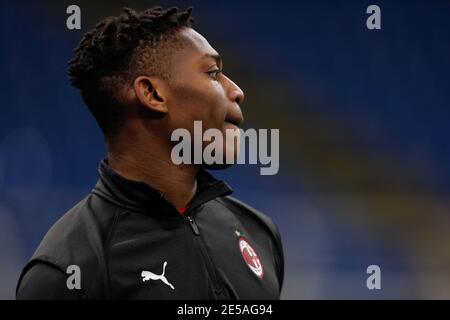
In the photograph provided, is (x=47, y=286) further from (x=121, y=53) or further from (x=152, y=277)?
(x=121, y=53)

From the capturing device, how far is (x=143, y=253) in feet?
3.44

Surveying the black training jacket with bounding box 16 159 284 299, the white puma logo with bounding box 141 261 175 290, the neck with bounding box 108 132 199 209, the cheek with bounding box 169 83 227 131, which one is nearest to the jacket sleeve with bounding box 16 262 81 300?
the black training jacket with bounding box 16 159 284 299

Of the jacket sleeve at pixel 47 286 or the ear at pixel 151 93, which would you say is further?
the ear at pixel 151 93

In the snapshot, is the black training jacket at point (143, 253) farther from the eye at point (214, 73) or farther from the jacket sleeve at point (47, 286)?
the eye at point (214, 73)

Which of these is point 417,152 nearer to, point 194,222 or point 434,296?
point 434,296

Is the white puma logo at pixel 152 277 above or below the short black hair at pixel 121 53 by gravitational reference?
below

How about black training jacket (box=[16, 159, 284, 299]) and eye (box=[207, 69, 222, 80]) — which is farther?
eye (box=[207, 69, 222, 80])

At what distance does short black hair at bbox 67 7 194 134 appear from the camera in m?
1.08

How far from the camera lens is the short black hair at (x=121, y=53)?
42.6 inches

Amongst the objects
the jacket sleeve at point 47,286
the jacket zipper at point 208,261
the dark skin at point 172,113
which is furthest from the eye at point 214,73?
the jacket sleeve at point 47,286

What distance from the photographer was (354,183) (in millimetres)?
2586

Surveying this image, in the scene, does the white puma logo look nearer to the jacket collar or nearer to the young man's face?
the jacket collar
